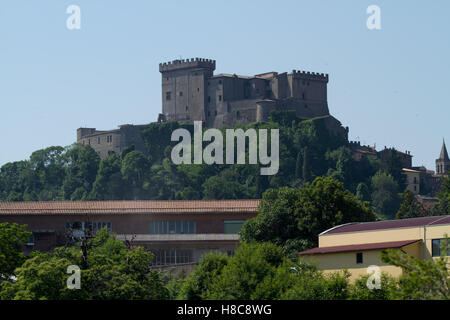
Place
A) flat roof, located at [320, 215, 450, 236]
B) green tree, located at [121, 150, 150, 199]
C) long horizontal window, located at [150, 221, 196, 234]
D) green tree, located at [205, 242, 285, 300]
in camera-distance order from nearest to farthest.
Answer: green tree, located at [205, 242, 285, 300] → flat roof, located at [320, 215, 450, 236] → long horizontal window, located at [150, 221, 196, 234] → green tree, located at [121, 150, 150, 199]

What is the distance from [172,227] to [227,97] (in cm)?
9477

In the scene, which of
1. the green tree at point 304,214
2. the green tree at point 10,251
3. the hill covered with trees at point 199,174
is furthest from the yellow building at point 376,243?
the hill covered with trees at point 199,174

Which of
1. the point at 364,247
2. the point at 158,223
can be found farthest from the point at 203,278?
the point at 158,223

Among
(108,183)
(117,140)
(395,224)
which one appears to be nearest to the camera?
(395,224)

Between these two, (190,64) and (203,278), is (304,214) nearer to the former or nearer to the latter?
(203,278)

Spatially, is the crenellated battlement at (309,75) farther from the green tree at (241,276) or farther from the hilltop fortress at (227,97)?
the green tree at (241,276)

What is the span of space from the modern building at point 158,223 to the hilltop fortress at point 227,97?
9082 centimetres

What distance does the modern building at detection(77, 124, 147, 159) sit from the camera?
175625mm

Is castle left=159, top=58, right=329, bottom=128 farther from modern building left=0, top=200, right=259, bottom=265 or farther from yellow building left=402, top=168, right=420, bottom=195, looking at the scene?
modern building left=0, top=200, right=259, bottom=265

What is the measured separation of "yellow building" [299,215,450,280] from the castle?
11359 cm

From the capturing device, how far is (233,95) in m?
171

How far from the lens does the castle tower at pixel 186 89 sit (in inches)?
6757

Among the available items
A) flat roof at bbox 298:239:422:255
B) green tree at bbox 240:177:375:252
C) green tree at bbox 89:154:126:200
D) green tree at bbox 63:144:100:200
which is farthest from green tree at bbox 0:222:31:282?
green tree at bbox 63:144:100:200

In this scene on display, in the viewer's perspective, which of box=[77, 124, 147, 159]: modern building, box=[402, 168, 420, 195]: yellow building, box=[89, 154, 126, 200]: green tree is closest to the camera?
box=[89, 154, 126, 200]: green tree
